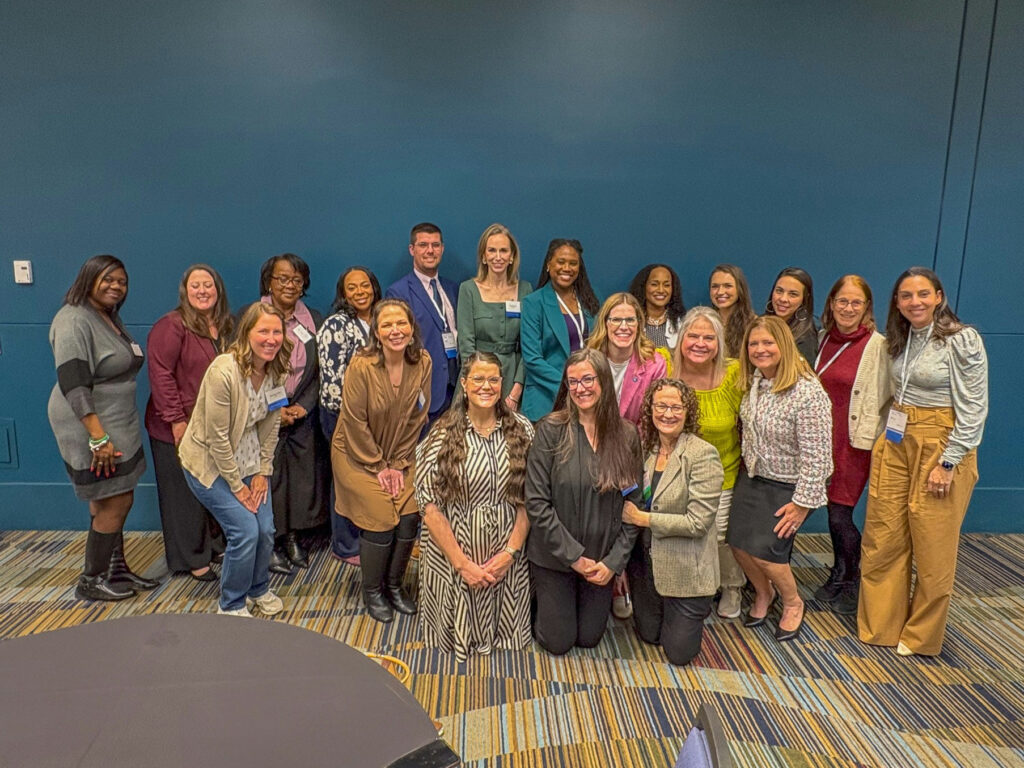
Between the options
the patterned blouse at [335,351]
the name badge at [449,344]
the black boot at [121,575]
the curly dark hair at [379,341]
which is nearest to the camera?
the curly dark hair at [379,341]

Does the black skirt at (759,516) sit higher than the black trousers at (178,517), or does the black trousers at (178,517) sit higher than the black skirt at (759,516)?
the black skirt at (759,516)

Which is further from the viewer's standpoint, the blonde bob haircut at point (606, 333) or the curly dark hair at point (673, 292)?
the curly dark hair at point (673, 292)

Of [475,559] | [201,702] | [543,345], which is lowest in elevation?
[475,559]

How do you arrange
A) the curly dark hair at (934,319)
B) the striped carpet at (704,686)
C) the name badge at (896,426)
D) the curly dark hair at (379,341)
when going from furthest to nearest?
the curly dark hair at (379,341) < the name badge at (896,426) < the curly dark hair at (934,319) < the striped carpet at (704,686)

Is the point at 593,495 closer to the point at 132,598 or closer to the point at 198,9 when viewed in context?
the point at 132,598

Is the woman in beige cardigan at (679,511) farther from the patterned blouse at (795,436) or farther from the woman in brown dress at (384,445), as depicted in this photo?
the woman in brown dress at (384,445)

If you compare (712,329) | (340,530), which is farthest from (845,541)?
(340,530)

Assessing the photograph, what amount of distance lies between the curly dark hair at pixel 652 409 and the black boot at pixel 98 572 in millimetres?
2579

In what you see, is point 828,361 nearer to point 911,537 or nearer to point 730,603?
point 911,537

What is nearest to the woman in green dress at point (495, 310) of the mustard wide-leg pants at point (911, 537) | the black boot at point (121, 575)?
the mustard wide-leg pants at point (911, 537)

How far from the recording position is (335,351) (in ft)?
11.5

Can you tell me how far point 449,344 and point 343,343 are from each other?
57 cm

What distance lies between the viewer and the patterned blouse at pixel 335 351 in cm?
352

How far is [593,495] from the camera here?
107 inches
